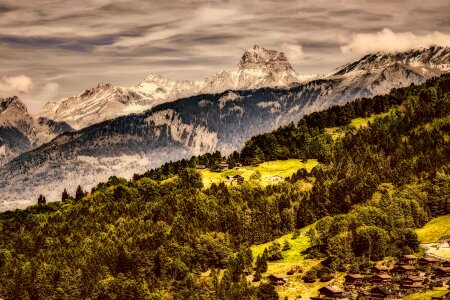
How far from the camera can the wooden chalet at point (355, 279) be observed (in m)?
153

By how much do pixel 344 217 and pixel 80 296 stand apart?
87.1 metres

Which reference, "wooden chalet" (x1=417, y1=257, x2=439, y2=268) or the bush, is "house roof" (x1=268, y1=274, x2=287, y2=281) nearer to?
the bush

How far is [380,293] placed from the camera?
141 m

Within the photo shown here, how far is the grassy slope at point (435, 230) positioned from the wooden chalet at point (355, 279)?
3536 cm

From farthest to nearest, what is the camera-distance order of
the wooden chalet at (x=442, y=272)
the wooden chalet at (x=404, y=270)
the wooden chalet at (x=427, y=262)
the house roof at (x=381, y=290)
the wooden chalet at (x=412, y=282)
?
the wooden chalet at (x=427, y=262)
the wooden chalet at (x=404, y=270)
the wooden chalet at (x=442, y=272)
the wooden chalet at (x=412, y=282)
the house roof at (x=381, y=290)

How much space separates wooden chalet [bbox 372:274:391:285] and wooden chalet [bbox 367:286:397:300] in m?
7.67

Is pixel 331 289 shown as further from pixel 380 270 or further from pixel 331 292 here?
pixel 380 270

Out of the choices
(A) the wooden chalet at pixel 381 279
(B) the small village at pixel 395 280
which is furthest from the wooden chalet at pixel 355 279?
(A) the wooden chalet at pixel 381 279

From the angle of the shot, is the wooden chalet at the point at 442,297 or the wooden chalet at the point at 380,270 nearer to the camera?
the wooden chalet at the point at 442,297

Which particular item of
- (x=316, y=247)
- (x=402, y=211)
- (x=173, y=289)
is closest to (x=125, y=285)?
(x=173, y=289)

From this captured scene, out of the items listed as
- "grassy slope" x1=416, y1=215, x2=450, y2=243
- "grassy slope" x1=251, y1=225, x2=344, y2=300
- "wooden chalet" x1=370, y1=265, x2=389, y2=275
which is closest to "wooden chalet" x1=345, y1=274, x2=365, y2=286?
"grassy slope" x1=251, y1=225, x2=344, y2=300

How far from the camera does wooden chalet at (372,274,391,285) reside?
14975 centimetres

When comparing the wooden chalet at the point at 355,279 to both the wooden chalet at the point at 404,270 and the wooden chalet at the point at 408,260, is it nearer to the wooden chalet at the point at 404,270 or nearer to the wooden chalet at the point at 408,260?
the wooden chalet at the point at 404,270

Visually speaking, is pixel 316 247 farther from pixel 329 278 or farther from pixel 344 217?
pixel 329 278
